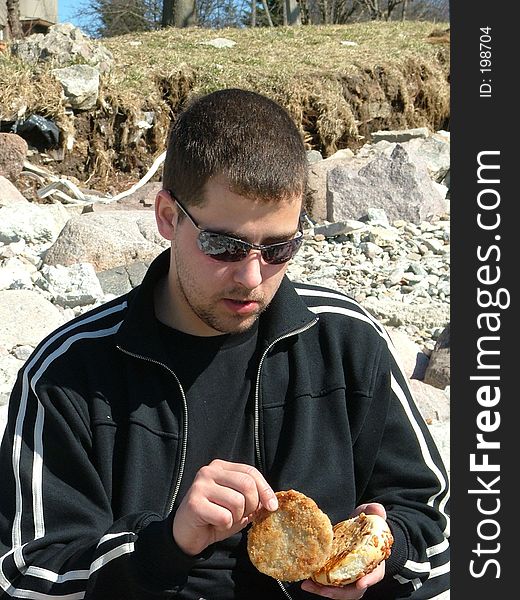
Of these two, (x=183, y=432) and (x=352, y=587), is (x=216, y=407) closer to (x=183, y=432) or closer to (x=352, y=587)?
(x=183, y=432)

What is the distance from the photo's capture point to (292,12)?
23.8 meters

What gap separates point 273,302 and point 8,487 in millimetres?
829

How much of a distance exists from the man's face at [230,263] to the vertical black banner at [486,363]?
1.46 feet

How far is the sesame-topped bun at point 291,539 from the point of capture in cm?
224

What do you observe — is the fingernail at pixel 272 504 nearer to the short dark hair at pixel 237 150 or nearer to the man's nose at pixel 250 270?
the man's nose at pixel 250 270

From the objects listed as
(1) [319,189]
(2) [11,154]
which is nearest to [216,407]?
(1) [319,189]

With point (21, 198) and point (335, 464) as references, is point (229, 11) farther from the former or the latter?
point (335, 464)

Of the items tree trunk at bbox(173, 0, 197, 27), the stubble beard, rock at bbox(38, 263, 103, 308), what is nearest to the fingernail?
the stubble beard

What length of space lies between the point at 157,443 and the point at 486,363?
85cm

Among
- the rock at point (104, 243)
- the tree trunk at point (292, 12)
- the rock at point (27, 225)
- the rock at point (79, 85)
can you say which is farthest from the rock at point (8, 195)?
the tree trunk at point (292, 12)

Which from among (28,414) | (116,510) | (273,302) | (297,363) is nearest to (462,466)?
(297,363)

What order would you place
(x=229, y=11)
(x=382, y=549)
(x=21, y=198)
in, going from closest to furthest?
(x=382, y=549), (x=21, y=198), (x=229, y=11)

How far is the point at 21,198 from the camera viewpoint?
8969mm

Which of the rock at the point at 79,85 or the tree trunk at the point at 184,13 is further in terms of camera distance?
the tree trunk at the point at 184,13
